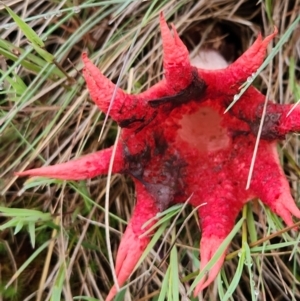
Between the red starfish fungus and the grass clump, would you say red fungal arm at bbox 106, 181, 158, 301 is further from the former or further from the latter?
the grass clump

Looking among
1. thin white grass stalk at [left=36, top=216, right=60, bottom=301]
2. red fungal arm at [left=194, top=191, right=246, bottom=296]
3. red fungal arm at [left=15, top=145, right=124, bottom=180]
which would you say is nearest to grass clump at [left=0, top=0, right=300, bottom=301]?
thin white grass stalk at [left=36, top=216, right=60, bottom=301]

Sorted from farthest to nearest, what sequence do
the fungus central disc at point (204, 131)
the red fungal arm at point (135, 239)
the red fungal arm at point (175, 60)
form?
the fungus central disc at point (204, 131)
the red fungal arm at point (135, 239)
the red fungal arm at point (175, 60)

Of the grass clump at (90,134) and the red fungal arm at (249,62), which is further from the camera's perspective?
the grass clump at (90,134)

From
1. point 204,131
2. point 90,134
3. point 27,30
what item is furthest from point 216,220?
point 27,30

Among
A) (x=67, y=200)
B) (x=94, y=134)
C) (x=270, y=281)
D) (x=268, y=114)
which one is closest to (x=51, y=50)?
(x=94, y=134)

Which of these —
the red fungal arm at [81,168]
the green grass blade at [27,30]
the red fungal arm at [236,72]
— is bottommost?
the red fungal arm at [81,168]

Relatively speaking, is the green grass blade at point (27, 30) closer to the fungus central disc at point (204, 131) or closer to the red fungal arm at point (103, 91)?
the red fungal arm at point (103, 91)

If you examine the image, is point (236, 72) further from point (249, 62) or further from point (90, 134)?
point (90, 134)

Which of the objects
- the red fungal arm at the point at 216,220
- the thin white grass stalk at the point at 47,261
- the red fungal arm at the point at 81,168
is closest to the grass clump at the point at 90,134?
the thin white grass stalk at the point at 47,261

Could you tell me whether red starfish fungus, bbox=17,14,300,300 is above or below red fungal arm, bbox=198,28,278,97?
below
